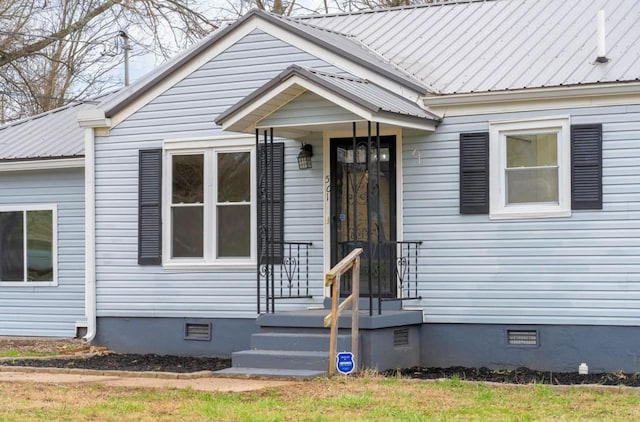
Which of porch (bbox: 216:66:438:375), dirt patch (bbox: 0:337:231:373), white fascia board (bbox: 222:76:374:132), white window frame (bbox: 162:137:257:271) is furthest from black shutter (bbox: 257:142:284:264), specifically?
dirt patch (bbox: 0:337:231:373)

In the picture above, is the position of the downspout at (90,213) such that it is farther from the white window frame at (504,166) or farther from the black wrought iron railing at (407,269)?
the white window frame at (504,166)

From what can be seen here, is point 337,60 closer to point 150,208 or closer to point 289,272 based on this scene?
point 289,272

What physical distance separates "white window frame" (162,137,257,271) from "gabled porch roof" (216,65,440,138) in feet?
3.26

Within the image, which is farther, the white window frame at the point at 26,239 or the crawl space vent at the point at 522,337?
the white window frame at the point at 26,239

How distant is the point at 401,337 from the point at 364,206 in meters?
1.78

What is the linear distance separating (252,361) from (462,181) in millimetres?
3319

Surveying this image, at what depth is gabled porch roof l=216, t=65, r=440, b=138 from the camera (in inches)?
Answer: 491

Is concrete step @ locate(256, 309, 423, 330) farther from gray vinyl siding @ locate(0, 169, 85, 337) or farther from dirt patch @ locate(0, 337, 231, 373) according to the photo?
gray vinyl siding @ locate(0, 169, 85, 337)

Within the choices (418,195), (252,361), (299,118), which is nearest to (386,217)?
(418,195)

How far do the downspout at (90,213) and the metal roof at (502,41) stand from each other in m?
3.64

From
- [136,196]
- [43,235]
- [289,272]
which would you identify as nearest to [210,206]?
[136,196]

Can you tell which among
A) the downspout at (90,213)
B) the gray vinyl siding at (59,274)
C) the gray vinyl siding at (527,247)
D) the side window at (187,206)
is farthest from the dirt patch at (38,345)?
the gray vinyl siding at (527,247)

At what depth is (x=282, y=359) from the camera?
12.1 m

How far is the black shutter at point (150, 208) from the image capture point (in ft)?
49.0
